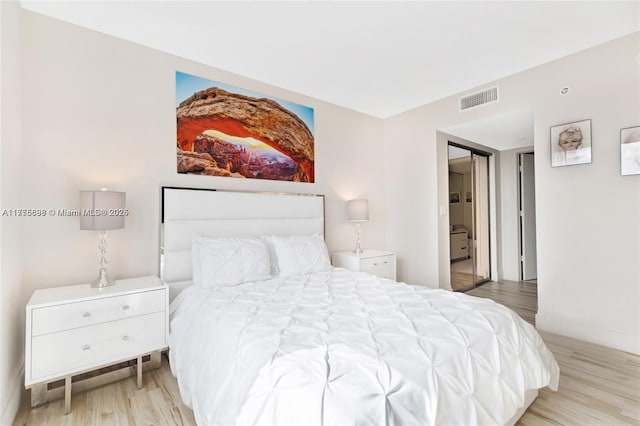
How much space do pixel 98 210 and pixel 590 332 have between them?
170 inches

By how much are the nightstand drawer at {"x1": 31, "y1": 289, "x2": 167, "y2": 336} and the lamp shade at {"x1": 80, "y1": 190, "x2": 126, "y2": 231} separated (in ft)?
1.71

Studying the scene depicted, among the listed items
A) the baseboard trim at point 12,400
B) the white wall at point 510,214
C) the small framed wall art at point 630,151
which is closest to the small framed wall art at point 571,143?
the small framed wall art at point 630,151

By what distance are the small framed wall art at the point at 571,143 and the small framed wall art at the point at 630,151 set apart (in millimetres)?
225

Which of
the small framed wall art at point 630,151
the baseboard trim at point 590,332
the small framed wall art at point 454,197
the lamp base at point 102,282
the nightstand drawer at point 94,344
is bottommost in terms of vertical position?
the baseboard trim at point 590,332

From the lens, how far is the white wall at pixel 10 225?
1.71 m

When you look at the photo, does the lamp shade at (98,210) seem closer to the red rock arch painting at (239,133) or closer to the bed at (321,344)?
the bed at (321,344)

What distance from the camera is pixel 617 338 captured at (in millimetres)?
2625

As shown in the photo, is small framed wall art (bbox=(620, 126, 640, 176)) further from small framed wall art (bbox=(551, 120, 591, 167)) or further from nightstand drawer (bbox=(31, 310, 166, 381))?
nightstand drawer (bbox=(31, 310, 166, 381))

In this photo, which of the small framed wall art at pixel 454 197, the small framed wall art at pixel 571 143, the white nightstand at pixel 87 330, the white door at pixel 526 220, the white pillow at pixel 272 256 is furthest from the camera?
the white door at pixel 526 220

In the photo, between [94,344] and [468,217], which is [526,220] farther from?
[94,344]

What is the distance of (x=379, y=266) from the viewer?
379 centimetres

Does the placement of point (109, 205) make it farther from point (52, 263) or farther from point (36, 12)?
point (36, 12)

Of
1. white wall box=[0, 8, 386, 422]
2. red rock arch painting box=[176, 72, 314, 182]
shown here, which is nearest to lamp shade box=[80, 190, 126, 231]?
white wall box=[0, 8, 386, 422]

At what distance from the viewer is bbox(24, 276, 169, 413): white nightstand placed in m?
1.79
